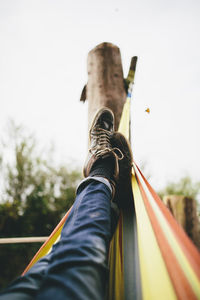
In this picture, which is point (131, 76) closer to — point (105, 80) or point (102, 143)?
point (105, 80)

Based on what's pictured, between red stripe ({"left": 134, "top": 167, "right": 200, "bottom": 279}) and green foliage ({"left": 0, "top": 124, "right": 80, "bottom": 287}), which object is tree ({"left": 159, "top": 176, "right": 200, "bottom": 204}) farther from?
red stripe ({"left": 134, "top": 167, "right": 200, "bottom": 279})

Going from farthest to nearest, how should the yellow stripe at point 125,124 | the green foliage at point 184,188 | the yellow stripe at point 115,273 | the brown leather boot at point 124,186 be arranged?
the green foliage at point 184,188 < the yellow stripe at point 125,124 < the brown leather boot at point 124,186 < the yellow stripe at point 115,273

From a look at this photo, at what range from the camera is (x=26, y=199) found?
4.65m

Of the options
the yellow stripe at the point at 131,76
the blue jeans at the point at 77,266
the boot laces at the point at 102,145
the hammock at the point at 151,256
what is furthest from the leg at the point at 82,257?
the yellow stripe at the point at 131,76

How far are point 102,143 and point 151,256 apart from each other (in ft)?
1.90

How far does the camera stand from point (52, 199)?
5516 mm

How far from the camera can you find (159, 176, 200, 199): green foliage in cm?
692

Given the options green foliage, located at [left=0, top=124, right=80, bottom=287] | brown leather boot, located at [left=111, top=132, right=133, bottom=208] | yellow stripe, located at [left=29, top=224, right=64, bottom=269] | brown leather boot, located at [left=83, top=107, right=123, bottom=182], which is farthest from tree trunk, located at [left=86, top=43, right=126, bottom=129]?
green foliage, located at [left=0, top=124, right=80, bottom=287]

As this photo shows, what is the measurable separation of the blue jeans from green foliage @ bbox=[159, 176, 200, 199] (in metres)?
Answer: 7.56

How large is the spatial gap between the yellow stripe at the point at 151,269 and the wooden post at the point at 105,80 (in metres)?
0.75

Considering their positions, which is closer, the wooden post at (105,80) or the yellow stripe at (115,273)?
the yellow stripe at (115,273)

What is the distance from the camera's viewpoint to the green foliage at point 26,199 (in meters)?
3.99

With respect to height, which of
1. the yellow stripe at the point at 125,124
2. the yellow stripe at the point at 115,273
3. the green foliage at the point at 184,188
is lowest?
the green foliage at the point at 184,188

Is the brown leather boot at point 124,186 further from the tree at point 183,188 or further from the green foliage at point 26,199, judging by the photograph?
the tree at point 183,188
